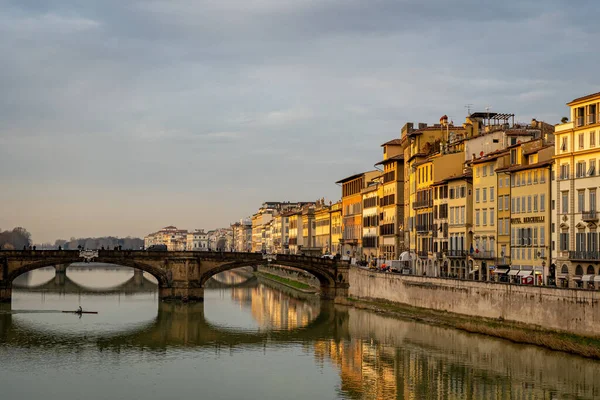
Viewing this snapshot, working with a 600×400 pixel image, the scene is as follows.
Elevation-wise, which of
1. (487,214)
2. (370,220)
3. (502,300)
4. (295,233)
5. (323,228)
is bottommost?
(502,300)

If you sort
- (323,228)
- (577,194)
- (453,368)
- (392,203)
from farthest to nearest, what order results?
(323,228) → (392,203) → (577,194) → (453,368)

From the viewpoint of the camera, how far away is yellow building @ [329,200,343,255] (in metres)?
112

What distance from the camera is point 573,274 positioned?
4744cm

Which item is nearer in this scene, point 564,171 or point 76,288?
point 564,171

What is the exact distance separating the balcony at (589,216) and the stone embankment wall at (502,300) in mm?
5120

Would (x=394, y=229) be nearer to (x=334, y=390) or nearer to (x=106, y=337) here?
(x=106, y=337)

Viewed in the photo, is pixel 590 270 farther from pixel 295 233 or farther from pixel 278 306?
pixel 295 233

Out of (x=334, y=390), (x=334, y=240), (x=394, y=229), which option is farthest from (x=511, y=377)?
(x=334, y=240)

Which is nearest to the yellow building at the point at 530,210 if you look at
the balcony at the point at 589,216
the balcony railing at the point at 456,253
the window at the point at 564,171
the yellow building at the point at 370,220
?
the window at the point at 564,171

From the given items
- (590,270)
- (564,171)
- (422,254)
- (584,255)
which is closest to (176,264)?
(422,254)

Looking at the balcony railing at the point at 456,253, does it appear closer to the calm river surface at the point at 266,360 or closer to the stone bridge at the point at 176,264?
the calm river surface at the point at 266,360

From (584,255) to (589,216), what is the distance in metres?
2.04

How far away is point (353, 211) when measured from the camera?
10112 centimetres

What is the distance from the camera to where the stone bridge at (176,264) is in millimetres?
72750
